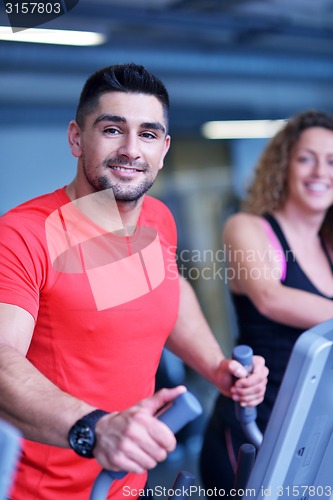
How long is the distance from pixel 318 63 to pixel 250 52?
96cm

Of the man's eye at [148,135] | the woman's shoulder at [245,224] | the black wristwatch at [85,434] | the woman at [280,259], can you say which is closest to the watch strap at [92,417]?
the black wristwatch at [85,434]

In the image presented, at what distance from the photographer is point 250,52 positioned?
5.71 meters

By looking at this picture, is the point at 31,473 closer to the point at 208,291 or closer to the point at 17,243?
the point at 17,243

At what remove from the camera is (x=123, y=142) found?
1.49 meters

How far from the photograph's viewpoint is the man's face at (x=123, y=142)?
148 centimetres

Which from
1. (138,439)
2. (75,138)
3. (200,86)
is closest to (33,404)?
(138,439)

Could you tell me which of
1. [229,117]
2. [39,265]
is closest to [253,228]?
[39,265]

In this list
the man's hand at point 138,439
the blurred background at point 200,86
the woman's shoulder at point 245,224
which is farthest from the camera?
the blurred background at point 200,86

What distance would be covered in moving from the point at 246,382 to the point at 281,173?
950 mm

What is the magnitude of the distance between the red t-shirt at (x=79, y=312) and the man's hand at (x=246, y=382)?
191mm

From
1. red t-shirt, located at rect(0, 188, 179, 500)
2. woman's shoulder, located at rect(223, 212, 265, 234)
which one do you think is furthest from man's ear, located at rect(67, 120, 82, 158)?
woman's shoulder, located at rect(223, 212, 265, 234)

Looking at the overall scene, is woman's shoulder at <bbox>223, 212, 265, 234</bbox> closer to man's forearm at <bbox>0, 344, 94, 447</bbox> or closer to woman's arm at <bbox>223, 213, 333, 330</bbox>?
woman's arm at <bbox>223, 213, 333, 330</bbox>

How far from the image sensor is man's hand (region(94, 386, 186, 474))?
99 centimetres

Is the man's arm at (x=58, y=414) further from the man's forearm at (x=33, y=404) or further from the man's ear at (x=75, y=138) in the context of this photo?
the man's ear at (x=75, y=138)
